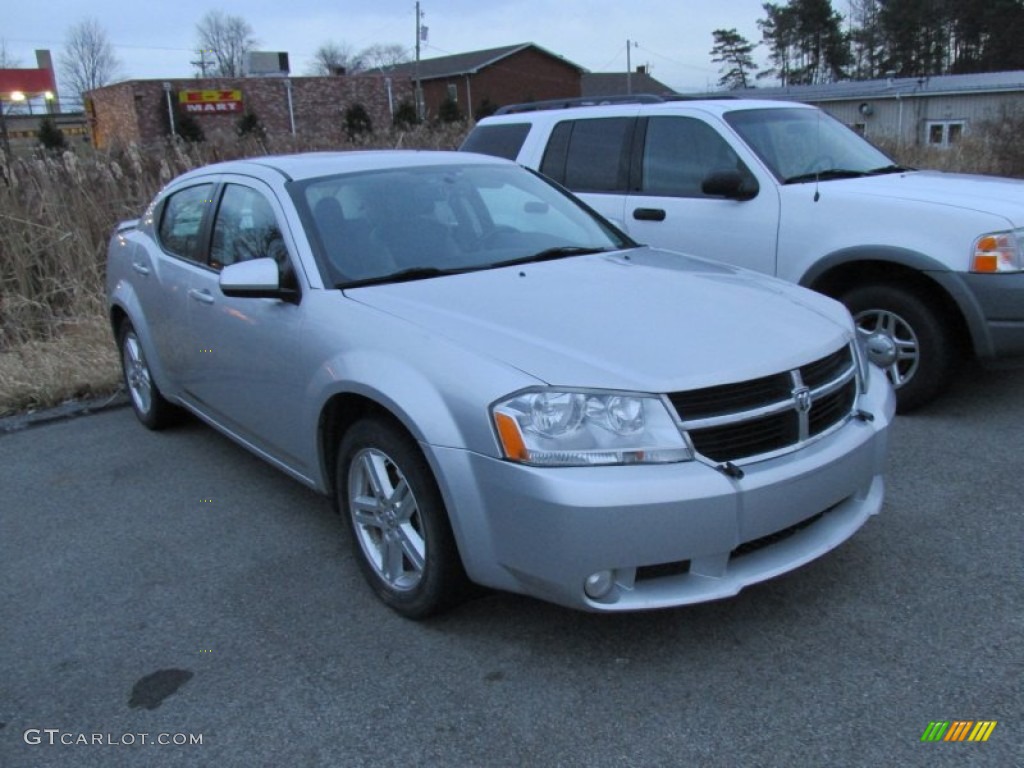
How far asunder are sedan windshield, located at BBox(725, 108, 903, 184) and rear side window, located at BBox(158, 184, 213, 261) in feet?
11.0

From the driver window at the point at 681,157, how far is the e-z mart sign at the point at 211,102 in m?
52.7

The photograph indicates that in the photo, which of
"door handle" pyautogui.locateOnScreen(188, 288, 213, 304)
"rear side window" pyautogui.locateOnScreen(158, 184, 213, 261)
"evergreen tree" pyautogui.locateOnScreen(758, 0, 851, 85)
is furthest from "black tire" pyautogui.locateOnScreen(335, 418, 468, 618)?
"evergreen tree" pyautogui.locateOnScreen(758, 0, 851, 85)

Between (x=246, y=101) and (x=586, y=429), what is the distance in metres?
59.3

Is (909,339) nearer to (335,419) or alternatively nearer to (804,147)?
(804,147)

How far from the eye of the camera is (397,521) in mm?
3139

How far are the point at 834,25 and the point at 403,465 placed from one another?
7090 centimetres

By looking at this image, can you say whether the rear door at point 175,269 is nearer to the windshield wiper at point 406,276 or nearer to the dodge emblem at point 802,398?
the windshield wiper at point 406,276

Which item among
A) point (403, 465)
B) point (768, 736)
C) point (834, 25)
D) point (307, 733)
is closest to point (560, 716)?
point (768, 736)

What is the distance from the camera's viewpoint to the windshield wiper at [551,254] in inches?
149

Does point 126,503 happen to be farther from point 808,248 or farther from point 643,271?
point 808,248

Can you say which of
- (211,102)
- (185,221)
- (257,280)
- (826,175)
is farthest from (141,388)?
(211,102)

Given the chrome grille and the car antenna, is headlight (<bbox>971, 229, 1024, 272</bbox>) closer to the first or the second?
the car antenna

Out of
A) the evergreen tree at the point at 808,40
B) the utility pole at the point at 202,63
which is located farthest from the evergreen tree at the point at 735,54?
the utility pole at the point at 202,63

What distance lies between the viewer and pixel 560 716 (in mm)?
2613
